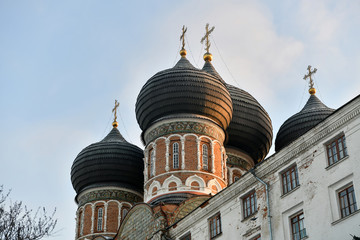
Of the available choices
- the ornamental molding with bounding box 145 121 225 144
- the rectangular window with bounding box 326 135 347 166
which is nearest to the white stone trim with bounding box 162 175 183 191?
the ornamental molding with bounding box 145 121 225 144

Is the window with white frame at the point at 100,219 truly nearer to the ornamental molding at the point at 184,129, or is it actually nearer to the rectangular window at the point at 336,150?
the ornamental molding at the point at 184,129

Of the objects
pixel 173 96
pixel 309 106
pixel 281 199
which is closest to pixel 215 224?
pixel 281 199

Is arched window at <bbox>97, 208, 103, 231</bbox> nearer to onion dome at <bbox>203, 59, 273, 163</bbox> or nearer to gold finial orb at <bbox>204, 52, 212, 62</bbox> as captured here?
onion dome at <bbox>203, 59, 273, 163</bbox>

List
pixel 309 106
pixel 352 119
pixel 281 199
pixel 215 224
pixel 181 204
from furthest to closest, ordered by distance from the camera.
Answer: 1. pixel 309 106
2. pixel 181 204
3. pixel 215 224
4. pixel 281 199
5. pixel 352 119

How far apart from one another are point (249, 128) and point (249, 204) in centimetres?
1523

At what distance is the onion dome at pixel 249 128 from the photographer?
114 feet

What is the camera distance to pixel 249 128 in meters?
35.3

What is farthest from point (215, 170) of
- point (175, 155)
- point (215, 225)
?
point (215, 225)

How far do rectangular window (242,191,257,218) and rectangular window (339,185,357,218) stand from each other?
3.58 metres

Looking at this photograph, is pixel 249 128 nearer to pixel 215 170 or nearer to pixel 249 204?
pixel 215 170

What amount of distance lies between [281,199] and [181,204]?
7.79m

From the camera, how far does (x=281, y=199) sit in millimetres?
18844

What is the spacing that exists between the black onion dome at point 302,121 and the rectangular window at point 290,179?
53.5ft

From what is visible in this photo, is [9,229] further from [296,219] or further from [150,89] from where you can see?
[150,89]
